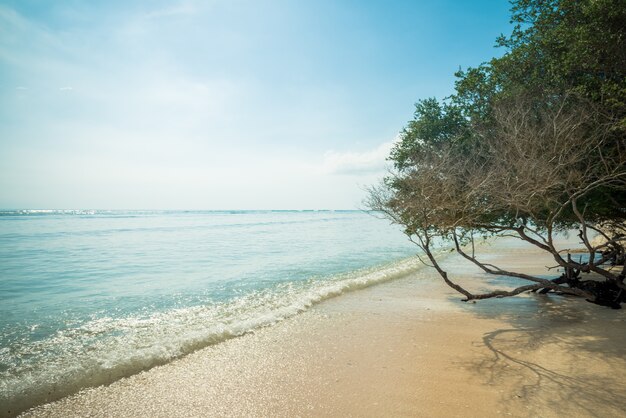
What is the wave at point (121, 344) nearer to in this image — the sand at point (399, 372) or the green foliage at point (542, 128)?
the sand at point (399, 372)

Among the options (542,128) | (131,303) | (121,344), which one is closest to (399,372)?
(121,344)

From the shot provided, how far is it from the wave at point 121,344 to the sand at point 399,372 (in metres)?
0.52

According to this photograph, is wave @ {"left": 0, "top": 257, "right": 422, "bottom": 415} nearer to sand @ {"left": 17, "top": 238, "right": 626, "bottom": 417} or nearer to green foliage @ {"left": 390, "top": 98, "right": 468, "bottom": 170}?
sand @ {"left": 17, "top": 238, "right": 626, "bottom": 417}

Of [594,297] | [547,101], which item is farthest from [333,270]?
[547,101]

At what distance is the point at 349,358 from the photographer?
7176mm

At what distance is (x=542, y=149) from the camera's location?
9.60 meters

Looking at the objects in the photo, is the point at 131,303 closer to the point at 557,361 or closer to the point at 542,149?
the point at 557,361

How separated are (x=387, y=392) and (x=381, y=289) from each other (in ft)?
30.2

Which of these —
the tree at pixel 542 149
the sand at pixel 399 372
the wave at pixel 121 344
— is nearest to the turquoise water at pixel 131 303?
the wave at pixel 121 344

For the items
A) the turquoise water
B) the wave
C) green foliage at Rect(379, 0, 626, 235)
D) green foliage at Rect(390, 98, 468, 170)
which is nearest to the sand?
the wave

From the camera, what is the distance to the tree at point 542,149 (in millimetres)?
8797

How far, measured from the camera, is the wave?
6410 millimetres

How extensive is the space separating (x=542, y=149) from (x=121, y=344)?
1342cm

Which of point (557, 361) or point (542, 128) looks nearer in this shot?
point (557, 361)
